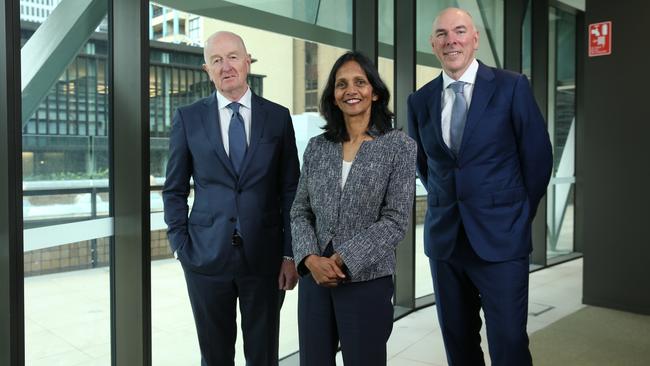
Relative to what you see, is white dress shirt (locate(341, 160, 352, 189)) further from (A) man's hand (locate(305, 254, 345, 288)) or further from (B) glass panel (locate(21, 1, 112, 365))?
(B) glass panel (locate(21, 1, 112, 365))

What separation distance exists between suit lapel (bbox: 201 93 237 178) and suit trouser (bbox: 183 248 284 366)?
0.35 m

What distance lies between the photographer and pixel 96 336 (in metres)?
2.55

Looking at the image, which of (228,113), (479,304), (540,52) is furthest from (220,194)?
(540,52)

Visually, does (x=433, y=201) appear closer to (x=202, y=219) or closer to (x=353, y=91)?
(x=353, y=91)

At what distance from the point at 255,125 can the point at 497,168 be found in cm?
97

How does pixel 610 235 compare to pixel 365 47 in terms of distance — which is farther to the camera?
pixel 610 235

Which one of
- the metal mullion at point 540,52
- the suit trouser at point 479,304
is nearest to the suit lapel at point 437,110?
the suit trouser at point 479,304

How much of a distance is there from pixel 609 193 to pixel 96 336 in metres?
3.84

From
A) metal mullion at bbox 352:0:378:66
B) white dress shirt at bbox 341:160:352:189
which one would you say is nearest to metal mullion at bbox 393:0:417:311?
metal mullion at bbox 352:0:378:66

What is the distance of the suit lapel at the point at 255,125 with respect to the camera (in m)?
2.16

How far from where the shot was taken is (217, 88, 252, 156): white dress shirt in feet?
7.30

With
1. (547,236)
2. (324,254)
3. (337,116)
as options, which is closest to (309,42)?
(337,116)

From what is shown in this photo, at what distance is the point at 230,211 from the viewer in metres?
2.13

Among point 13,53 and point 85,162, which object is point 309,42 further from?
point 13,53
